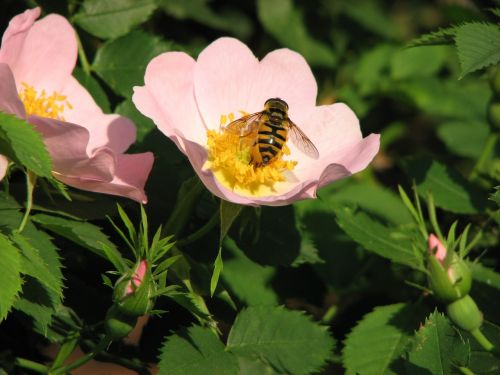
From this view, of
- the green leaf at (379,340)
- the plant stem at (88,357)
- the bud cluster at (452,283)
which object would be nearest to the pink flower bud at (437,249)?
the bud cluster at (452,283)

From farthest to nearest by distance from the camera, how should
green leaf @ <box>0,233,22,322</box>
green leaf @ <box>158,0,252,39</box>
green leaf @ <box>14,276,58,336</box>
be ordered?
1. green leaf @ <box>158,0,252,39</box>
2. green leaf @ <box>14,276,58,336</box>
3. green leaf @ <box>0,233,22,322</box>

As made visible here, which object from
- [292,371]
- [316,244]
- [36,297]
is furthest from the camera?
[316,244]

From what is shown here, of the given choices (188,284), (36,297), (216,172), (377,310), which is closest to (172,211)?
(216,172)

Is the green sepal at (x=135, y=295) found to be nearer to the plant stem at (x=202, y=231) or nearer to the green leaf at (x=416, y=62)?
the plant stem at (x=202, y=231)

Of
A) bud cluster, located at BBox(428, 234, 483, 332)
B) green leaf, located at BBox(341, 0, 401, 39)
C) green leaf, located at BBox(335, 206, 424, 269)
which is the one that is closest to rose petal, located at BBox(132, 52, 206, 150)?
green leaf, located at BBox(335, 206, 424, 269)

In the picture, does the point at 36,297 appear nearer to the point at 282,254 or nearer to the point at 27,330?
the point at 27,330

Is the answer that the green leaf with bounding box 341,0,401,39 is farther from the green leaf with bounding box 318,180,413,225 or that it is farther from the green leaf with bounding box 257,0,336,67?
the green leaf with bounding box 318,180,413,225
